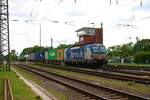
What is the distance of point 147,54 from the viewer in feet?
219

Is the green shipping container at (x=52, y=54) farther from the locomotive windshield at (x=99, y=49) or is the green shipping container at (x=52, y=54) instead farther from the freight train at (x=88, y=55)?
the locomotive windshield at (x=99, y=49)

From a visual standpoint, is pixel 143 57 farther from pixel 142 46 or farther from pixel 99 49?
pixel 142 46

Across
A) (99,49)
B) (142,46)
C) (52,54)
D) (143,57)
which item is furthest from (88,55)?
(142,46)

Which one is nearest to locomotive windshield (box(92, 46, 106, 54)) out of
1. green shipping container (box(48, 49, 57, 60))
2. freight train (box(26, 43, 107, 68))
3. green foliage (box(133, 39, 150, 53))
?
freight train (box(26, 43, 107, 68))

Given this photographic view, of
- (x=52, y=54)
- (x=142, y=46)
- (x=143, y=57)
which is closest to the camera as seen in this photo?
(x=143, y=57)

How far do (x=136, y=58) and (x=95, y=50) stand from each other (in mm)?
22999

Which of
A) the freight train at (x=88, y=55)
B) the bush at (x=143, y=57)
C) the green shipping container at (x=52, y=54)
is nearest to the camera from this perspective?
the freight train at (x=88, y=55)

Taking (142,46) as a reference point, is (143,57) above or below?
below

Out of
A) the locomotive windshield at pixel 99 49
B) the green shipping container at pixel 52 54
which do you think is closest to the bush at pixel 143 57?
the green shipping container at pixel 52 54

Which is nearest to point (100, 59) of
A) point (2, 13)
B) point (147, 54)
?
point (2, 13)

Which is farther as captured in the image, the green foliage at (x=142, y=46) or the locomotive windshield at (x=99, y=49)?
the green foliage at (x=142, y=46)

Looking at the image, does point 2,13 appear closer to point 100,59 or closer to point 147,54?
point 100,59

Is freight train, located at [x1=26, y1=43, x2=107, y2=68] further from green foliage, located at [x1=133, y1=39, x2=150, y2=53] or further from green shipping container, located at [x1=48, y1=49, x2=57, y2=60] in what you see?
green foliage, located at [x1=133, y1=39, x2=150, y2=53]

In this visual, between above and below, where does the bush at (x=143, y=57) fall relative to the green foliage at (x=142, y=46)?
below
